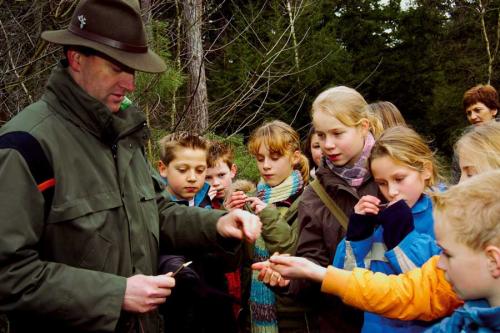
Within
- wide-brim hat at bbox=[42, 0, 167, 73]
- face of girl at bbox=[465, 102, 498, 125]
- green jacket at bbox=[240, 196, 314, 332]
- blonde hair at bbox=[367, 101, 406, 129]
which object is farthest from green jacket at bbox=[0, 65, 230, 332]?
face of girl at bbox=[465, 102, 498, 125]

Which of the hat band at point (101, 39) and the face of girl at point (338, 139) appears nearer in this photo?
the hat band at point (101, 39)

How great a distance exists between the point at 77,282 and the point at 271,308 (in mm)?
1950

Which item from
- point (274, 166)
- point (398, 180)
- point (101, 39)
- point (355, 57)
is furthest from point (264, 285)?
point (355, 57)

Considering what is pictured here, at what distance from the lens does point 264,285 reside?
383 centimetres

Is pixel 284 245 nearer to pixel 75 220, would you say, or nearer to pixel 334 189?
pixel 334 189

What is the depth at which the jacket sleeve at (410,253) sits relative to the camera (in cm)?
251

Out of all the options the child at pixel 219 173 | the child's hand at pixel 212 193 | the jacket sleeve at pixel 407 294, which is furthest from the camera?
the child at pixel 219 173

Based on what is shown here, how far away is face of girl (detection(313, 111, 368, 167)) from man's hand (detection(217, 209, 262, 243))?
755 mm

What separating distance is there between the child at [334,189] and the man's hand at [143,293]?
106 cm

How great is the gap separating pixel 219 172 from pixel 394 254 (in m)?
2.35

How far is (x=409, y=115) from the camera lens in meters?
17.2

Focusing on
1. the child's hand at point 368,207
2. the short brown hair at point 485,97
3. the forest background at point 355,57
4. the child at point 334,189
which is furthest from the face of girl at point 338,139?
the short brown hair at point 485,97

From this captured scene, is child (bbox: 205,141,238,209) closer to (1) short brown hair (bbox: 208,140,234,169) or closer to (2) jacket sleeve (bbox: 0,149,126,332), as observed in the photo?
(1) short brown hair (bbox: 208,140,234,169)

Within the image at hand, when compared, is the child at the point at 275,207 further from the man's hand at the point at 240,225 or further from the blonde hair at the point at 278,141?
the man's hand at the point at 240,225
